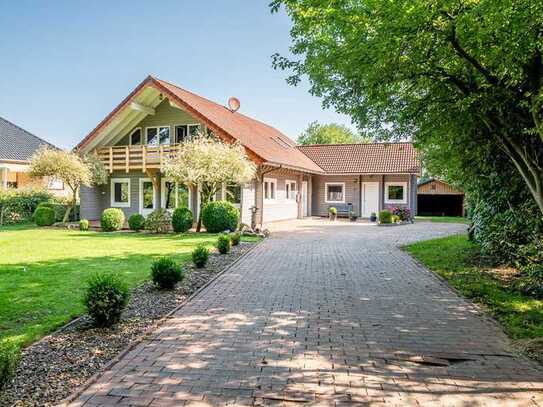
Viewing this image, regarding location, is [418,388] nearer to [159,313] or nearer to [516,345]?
[516,345]

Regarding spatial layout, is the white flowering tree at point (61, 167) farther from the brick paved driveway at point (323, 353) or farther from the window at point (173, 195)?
the brick paved driveway at point (323, 353)

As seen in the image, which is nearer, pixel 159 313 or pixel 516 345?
pixel 516 345

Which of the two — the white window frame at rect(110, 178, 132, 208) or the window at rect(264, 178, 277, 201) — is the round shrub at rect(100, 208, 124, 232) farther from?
the window at rect(264, 178, 277, 201)

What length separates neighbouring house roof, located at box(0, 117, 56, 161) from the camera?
1172 inches

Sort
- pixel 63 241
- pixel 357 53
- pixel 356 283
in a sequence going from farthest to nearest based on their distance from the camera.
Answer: pixel 63 241 → pixel 356 283 → pixel 357 53

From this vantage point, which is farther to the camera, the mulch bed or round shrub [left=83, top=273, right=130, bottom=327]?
round shrub [left=83, top=273, right=130, bottom=327]

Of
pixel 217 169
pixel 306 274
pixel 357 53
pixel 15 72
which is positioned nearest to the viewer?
pixel 357 53

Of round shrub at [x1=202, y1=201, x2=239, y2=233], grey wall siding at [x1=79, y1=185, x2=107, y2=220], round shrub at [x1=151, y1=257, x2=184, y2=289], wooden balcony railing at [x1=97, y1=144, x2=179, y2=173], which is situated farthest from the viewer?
grey wall siding at [x1=79, y1=185, x2=107, y2=220]

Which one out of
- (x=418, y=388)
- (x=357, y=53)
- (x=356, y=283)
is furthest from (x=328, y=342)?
(x=357, y=53)

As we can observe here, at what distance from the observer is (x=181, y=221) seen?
57.5ft

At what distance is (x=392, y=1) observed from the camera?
16.0ft

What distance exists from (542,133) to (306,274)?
5221 millimetres

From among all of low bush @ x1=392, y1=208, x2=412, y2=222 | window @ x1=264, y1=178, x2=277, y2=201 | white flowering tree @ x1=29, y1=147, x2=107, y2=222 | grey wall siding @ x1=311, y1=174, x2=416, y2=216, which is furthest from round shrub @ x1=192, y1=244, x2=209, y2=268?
grey wall siding @ x1=311, y1=174, x2=416, y2=216

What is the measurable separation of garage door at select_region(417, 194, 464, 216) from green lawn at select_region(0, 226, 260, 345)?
857 inches
